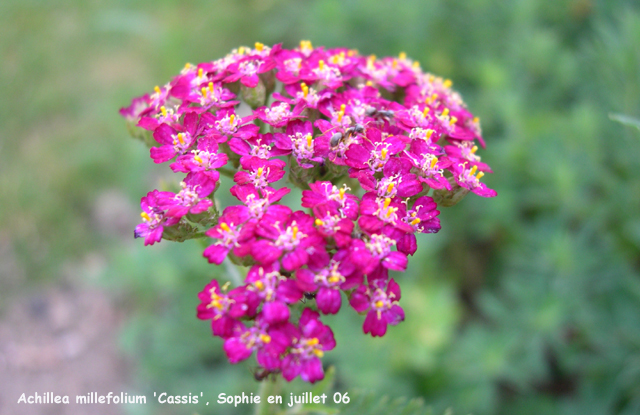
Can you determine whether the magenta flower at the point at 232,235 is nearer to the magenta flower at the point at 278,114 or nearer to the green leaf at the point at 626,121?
the magenta flower at the point at 278,114

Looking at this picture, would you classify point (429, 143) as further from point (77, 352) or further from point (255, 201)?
point (77, 352)

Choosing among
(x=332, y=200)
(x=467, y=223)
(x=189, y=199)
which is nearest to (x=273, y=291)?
(x=332, y=200)

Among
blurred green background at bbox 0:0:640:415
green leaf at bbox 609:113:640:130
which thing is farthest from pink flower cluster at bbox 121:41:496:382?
blurred green background at bbox 0:0:640:415

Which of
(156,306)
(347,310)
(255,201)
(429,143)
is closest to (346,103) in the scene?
(429,143)

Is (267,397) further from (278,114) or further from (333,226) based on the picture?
(278,114)

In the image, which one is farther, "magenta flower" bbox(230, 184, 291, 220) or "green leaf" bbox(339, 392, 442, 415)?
"green leaf" bbox(339, 392, 442, 415)

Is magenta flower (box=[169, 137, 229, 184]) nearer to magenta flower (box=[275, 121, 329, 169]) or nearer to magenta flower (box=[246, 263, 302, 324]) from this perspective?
magenta flower (box=[275, 121, 329, 169])

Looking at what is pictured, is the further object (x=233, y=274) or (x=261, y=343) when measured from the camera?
(x=233, y=274)
